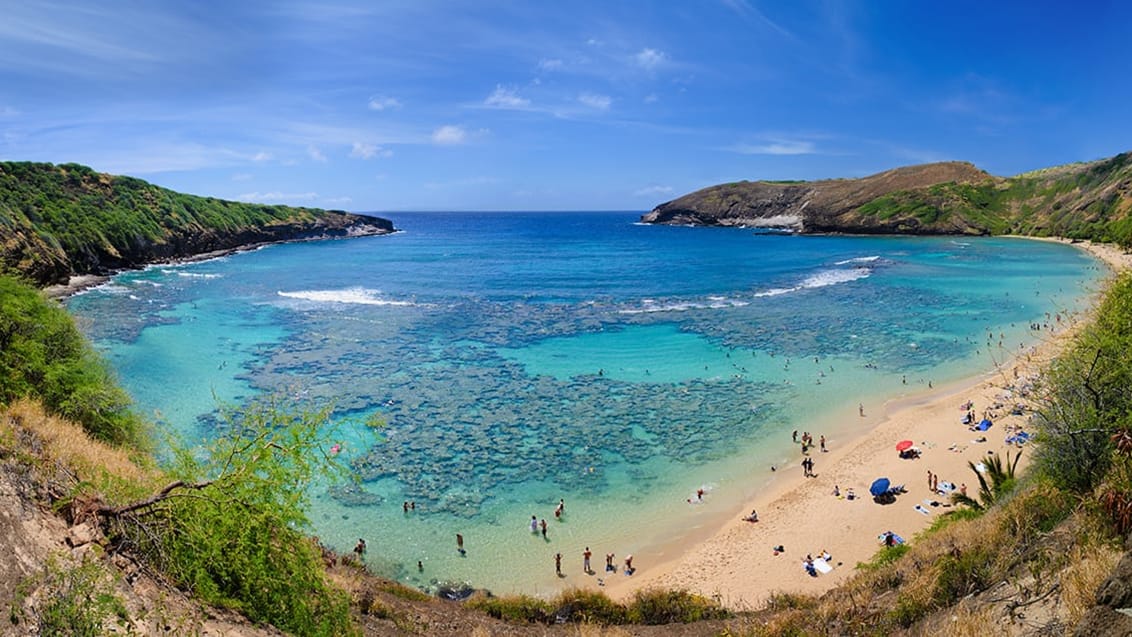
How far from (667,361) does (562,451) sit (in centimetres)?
1582

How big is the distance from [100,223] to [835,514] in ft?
332

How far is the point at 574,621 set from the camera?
15.3 m

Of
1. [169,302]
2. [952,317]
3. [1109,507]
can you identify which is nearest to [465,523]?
[1109,507]

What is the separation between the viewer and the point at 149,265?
3701 inches

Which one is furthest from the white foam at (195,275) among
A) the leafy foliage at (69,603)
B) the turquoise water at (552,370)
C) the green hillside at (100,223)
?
the leafy foliage at (69,603)

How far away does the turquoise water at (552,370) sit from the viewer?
23484 millimetres

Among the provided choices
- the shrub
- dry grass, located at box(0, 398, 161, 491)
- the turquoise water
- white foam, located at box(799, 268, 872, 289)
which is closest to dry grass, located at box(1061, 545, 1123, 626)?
the shrub

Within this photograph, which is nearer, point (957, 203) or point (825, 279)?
point (825, 279)

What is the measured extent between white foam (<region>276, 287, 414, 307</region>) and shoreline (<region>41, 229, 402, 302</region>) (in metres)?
20.7

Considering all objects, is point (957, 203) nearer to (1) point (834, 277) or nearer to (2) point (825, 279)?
(1) point (834, 277)

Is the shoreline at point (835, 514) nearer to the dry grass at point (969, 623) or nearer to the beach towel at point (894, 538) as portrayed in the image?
the beach towel at point (894, 538)

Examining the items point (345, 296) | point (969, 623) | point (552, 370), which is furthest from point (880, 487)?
point (345, 296)

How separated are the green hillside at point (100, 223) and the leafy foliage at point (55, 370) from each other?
39.0 metres

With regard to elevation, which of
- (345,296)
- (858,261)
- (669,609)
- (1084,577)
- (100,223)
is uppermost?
(100,223)
